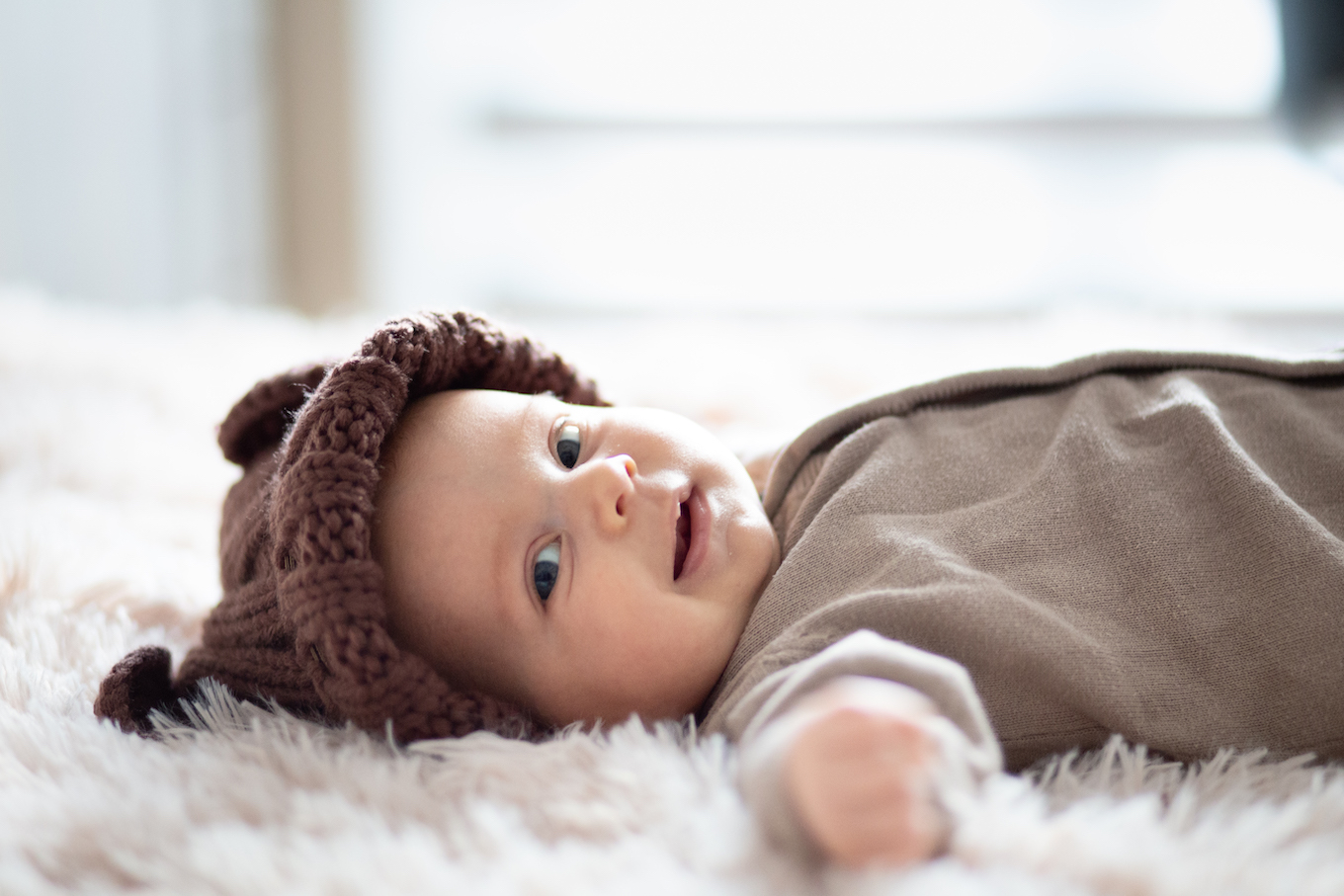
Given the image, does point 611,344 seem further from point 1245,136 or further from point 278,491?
point 1245,136

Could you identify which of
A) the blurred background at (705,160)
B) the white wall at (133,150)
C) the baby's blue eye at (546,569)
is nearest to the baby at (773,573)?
the baby's blue eye at (546,569)

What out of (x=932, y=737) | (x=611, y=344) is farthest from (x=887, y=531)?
(x=611, y=344)

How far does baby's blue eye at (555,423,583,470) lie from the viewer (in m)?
0.85

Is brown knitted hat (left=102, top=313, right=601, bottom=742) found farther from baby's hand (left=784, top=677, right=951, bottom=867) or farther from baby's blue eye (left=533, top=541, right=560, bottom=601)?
baby's hand (left=784, top=677, right=951, bottom=867)

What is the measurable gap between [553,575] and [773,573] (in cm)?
20

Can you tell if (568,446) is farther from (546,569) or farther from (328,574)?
(328,574)

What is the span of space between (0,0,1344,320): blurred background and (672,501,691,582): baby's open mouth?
193 centimetres

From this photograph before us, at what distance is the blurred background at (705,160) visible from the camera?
257 cm

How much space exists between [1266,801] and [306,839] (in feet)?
1.84

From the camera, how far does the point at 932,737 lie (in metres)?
0.55

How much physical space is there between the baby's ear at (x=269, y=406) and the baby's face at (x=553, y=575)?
18 cm

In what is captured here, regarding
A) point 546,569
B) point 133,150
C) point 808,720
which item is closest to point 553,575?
point 546,569

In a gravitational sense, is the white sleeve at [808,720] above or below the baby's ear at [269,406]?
below

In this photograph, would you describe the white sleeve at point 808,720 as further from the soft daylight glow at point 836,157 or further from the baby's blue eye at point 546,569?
the soft daylight glow at point 836,157
